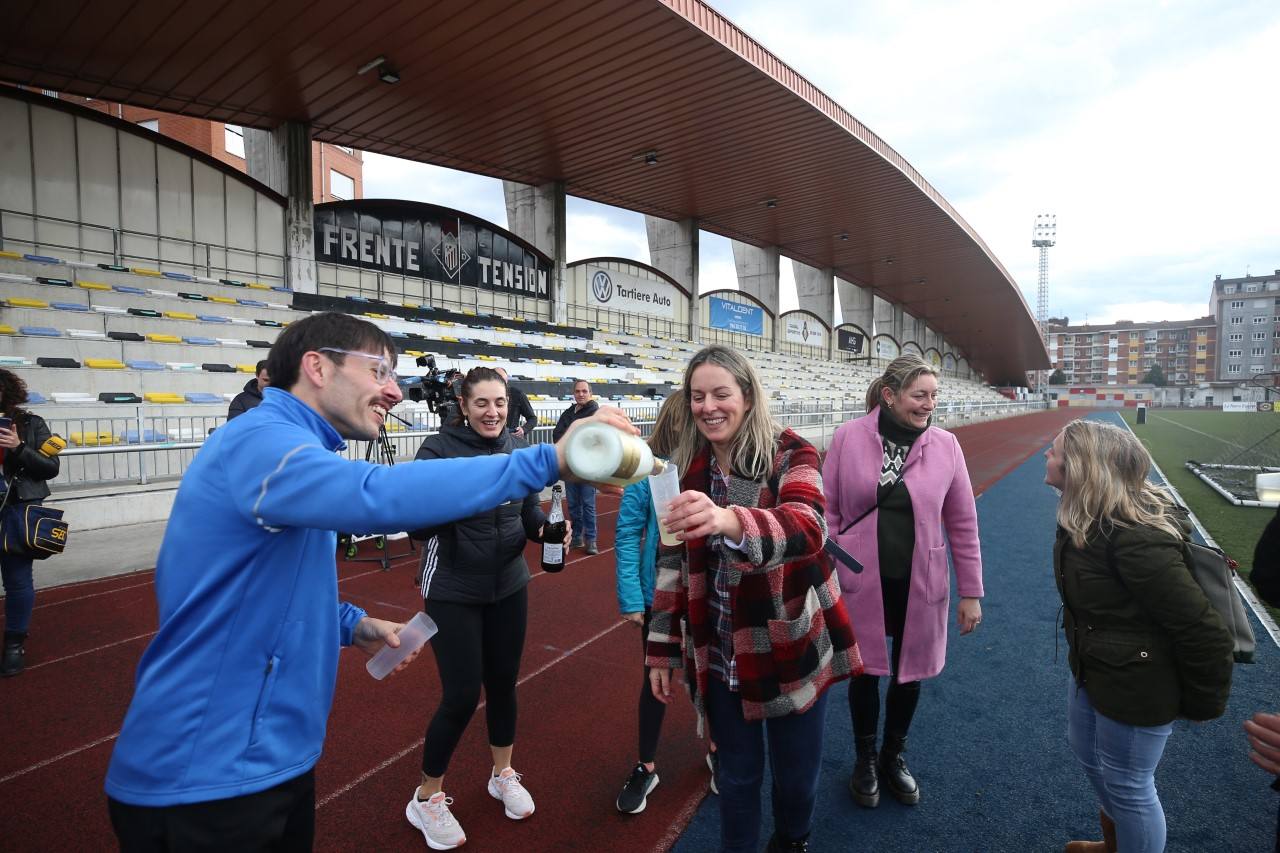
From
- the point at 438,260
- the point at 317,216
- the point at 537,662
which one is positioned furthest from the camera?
the point at 438,260

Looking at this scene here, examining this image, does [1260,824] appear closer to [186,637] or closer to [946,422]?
[186,637]

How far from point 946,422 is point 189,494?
32164mm

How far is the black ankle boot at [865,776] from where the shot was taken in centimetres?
279

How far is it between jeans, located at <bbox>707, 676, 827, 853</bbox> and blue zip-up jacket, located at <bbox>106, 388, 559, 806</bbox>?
114 centimetres

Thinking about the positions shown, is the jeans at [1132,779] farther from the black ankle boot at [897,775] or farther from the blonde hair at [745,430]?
the blonde hair at [745,430]

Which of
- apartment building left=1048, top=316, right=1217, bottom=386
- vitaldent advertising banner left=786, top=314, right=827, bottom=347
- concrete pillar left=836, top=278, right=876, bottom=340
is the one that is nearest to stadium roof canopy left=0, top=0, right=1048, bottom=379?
vitaldent advertising banner left=786, top=314, right=827, bottom=347

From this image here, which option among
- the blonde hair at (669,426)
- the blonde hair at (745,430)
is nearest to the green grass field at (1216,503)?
the blonde hair at (745,430)

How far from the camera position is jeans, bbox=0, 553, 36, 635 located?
390cm

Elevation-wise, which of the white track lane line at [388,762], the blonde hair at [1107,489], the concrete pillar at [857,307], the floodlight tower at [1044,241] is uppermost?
the floodlight tower at [1044,241]

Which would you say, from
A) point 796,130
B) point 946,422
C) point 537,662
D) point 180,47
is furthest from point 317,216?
point 946,422

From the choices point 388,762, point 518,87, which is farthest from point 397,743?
point 518,87

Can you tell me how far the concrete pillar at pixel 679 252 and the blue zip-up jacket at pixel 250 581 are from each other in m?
27.0

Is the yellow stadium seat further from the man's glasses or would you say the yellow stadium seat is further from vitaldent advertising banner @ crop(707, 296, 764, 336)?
vitaldent advertising banner @ crop(707, 296, 764, 336)

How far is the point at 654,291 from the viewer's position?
26.8 m
